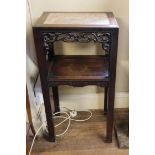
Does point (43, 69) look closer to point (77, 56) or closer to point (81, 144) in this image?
point (77, 56)

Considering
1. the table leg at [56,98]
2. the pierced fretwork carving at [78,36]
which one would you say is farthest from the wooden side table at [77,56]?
the table leg at [56,98]

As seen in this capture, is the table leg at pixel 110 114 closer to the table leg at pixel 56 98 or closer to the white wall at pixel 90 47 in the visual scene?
the white wall at pixel 90 47

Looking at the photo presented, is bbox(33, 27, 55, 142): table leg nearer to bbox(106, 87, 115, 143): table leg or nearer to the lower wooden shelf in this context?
the lower wooden shelf

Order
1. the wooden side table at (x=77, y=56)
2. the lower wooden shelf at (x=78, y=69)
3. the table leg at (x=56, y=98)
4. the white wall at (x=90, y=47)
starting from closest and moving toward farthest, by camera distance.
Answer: the wooden side table at (x=77, y=56) → the lower wooden shelf at (x=78, y=69) → the white wall at (x=90, y=47) → the table leg at (x=56, y=98)

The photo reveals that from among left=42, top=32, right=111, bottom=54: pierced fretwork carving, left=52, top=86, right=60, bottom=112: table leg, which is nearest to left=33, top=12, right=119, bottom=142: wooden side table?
left=42, top=32, right=111, bottom=54: pierced fretwork carving

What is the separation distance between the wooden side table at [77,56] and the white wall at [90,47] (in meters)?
0.07

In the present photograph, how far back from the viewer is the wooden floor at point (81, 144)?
1.56 m

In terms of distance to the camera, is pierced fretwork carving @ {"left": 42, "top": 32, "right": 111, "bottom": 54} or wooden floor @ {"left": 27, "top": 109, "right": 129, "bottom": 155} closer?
pierced fretwork carving @ {"left": 42, "top": 32, "right": 111, "bottom": 54}

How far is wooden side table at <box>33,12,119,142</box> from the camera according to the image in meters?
1.26

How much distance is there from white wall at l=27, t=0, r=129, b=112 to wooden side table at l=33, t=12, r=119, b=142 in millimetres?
73

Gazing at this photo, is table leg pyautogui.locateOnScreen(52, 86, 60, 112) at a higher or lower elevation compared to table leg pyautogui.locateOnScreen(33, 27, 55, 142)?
Answer: lower
